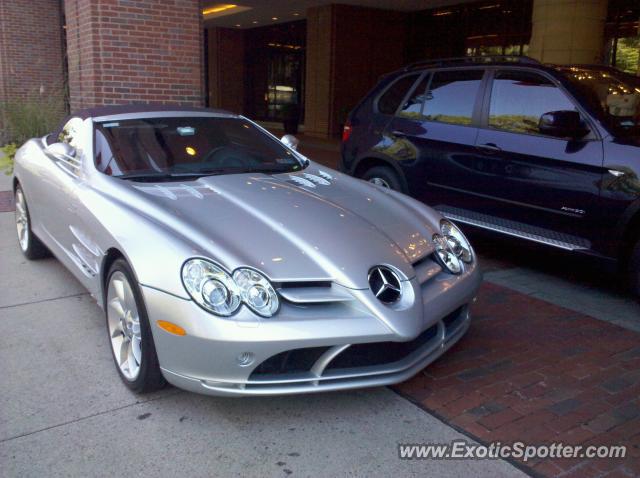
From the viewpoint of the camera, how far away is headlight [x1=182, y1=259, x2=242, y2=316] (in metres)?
2.77

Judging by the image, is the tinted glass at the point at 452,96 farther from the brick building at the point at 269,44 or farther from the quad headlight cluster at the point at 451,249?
the brick building at the point at 269,44

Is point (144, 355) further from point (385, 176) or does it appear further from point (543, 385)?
point (385, 176)

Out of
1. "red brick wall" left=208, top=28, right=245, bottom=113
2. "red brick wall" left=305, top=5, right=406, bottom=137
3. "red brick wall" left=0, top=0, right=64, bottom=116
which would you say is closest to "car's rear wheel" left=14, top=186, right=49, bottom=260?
"red brick wall" left=0, top=0, right=64, bottom=116

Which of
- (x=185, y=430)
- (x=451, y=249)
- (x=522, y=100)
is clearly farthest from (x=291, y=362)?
(x=522, y=100)

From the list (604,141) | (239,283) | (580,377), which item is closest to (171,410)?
(239,283)

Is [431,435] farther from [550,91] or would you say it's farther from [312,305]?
[550,91]

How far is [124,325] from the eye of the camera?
3295 millimetres

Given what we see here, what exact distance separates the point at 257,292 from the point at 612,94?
394cm

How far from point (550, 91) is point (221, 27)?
21928 millimetres

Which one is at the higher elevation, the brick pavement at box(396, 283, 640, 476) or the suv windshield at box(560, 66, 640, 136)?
the suv windshield at box(560, 66, 640, 136)

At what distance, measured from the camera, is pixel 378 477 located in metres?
2.62

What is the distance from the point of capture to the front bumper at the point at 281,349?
2721 millimetres

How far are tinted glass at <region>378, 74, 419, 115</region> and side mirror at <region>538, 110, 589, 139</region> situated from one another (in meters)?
1.89

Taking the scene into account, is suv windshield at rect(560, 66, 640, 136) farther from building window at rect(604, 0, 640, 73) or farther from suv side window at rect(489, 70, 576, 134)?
building window at rect(604, 0, 640, 73)
